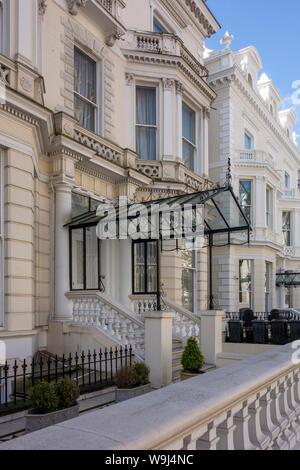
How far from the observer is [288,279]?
28.9 m

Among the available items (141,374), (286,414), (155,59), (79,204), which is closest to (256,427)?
(286,414)

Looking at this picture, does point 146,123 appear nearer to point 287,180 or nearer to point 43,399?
point 43,399

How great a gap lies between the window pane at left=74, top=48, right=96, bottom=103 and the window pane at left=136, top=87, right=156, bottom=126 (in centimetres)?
233

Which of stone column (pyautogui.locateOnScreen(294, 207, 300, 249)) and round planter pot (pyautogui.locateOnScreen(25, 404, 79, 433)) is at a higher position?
stone column (pyautogui.locateOnScreen(294, 207, 300, 249))

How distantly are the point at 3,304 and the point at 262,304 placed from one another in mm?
17205

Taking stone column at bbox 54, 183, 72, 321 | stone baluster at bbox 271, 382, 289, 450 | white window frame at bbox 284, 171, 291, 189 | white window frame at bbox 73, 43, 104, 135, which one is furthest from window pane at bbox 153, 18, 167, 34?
white window frame at bbox 284, 171, 291, 189

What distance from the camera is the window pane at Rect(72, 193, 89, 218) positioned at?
11.8m

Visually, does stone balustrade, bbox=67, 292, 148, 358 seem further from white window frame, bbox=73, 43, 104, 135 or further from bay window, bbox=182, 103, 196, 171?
bay window, bbox=182, 103, 196, 171

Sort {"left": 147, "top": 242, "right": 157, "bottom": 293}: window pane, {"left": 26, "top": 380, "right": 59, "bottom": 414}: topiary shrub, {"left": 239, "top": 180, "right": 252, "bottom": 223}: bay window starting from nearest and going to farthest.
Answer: {"left": 26, "top": 380, "right": 59, "bottom": 414}: topiary shrub
{"left": 147, "top": 242, "right": 157, "bottom": 293}: window pane
{"left": 239, "top": 180, "right": 252, "bottom": 223}: bay window

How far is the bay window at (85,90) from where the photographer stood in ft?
40.9

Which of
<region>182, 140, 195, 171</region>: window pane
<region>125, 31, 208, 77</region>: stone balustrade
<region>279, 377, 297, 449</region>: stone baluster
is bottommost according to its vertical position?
<region>279, 377, 297, 449</region>: stone baluster

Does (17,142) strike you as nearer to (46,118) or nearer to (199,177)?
(46,118)

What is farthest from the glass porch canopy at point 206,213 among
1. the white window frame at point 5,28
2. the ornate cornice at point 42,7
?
the ornate cornice at point 42,7

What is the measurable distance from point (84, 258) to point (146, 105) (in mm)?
7015
